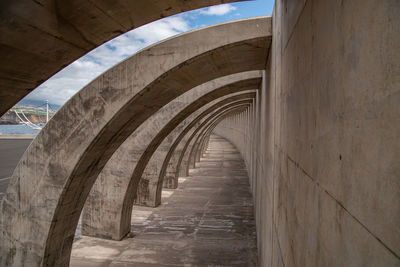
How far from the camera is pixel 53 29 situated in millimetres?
2883

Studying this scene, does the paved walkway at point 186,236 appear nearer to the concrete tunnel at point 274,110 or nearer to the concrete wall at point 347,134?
the concrete tunnel at point 274,110

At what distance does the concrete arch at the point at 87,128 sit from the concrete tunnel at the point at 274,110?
25 millimetres

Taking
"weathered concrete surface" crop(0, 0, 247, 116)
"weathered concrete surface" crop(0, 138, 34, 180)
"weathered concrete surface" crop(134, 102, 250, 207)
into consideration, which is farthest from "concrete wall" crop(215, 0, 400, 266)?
"weathered concrete surface" crop(0, 138, 34, 180)

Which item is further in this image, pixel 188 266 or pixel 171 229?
pixel 171 229

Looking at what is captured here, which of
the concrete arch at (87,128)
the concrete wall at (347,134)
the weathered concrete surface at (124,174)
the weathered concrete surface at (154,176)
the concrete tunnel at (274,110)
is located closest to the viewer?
the concrete wall at (347,134)

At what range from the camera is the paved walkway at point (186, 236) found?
8.14 metres

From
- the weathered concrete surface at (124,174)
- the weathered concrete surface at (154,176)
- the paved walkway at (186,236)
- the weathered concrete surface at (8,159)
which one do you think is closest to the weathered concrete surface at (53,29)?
the weathered concrete surface at (124,174)

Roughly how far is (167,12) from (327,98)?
2462 millimetres

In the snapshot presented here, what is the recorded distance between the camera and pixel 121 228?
9.53 meters

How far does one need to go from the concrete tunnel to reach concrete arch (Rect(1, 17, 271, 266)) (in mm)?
25

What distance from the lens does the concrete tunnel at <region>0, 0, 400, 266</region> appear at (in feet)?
3.60

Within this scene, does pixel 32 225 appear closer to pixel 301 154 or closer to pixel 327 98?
pixel 301 154

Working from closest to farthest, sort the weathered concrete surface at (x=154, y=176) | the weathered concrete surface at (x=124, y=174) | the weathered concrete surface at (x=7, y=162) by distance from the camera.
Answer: the weathered concrete surface at (x=124, y=174) → the weathered concrete surface at (x=154, y=176) → the weathered concrete surface at (x=7, y=162)

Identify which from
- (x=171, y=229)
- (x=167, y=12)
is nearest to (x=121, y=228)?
(x=171, y=229)
